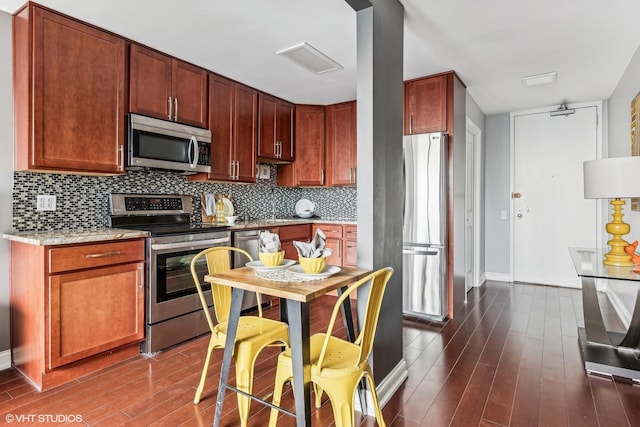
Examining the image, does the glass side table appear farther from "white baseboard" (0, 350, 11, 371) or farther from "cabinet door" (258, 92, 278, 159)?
"white baseboard" (0, 350, 11, 371)

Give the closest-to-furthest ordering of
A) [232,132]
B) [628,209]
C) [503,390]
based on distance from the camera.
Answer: [503,390], [628,209], [232,132]

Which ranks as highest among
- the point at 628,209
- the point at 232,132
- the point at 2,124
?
the point at 232,132

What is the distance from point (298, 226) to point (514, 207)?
312 centimetres

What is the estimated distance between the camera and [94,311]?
2371mm

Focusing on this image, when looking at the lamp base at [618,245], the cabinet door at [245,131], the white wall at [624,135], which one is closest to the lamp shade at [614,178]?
the lamp base at [618,245]

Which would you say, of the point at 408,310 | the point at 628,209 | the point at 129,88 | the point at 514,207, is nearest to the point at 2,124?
the point at 129,88

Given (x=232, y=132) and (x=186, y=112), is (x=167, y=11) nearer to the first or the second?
(x=186, y=112)

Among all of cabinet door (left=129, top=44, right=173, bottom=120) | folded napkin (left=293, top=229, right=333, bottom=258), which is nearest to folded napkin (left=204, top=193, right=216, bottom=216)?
cabinet door (left=129, top=44, right=173, bottom=120)

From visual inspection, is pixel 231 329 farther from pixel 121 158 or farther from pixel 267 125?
pixel 267 125

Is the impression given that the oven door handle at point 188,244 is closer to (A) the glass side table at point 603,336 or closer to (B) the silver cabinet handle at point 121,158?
(B) the silver cabinet handle at point 121,158

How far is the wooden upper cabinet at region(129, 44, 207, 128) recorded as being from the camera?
283cm

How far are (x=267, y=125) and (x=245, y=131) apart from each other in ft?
1.26

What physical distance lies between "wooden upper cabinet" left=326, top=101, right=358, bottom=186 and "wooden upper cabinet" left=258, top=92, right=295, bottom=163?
0.49 meters

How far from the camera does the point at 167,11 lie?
7.81 ft
